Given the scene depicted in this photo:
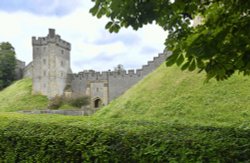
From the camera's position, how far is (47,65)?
43500mm

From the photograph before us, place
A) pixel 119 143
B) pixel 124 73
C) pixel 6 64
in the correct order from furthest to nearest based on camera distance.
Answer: pixel 6 64
pixel 124 73
pixel 119 143

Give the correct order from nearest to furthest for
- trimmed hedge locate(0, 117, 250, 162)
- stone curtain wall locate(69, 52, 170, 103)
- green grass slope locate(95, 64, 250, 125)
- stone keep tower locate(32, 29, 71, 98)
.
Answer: trimmed hedge locate(0, 117, 250, 162) < green grass slope locate(95, 64, 250, 125) < stone curtain wall locate(69, 52, 170, 103) < stone keep tower locate(32, 29, 71, 98)

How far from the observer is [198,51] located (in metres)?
3.57

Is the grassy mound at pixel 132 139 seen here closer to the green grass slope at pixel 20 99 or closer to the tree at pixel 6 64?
the green grass slope at pixel 20 99

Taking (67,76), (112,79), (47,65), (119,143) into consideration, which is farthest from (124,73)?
(119,143)

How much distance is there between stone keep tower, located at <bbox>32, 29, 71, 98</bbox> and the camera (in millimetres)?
43281

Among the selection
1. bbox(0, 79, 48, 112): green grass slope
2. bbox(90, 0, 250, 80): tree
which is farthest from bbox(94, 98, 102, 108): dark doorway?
bbox(90, 0, 250, 80): tree

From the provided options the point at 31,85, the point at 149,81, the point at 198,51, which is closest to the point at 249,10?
the point at 198,51

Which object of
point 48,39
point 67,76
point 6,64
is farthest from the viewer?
point 6,64

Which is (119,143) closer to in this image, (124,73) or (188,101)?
(188,101)

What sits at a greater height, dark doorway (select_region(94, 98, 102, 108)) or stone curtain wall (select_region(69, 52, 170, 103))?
stone curtain wall (select_region(69, 52, 170, 103))

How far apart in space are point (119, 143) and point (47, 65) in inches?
1532

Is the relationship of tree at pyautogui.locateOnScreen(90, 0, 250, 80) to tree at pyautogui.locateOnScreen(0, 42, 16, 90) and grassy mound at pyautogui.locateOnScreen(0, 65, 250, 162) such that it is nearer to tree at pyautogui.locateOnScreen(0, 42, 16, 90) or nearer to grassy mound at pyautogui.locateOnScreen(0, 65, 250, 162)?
grassy mound at pyautogui.locateOnScreen(0, 65, 250, 162)

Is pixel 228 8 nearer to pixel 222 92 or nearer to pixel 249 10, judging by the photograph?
pixel 249 10
